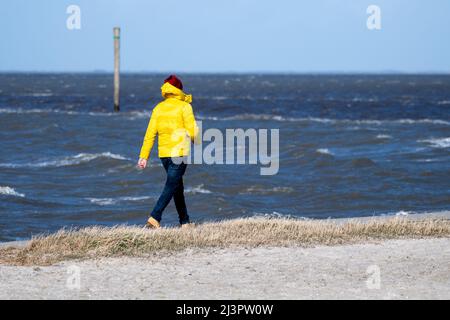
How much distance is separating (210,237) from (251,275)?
1.66 meters

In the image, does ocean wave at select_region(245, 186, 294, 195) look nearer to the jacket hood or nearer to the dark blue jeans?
the dark blue jeans

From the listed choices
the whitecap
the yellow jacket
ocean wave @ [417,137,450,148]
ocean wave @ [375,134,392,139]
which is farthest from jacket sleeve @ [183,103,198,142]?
the whitecap

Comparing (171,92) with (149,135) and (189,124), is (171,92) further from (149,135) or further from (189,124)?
(149,135)

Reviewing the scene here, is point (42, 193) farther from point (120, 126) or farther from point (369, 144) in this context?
point (120, 126)

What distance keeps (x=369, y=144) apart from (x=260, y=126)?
388 inches

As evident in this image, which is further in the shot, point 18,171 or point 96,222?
point 18,171

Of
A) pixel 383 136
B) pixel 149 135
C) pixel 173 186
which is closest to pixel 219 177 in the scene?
pixel 173 186

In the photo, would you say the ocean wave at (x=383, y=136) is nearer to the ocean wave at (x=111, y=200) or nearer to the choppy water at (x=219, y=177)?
the choppy water at (x=219, y=177)

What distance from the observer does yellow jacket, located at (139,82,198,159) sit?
35.3ft

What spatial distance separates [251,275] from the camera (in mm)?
8859

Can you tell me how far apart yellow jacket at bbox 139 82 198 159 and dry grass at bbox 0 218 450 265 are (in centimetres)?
97

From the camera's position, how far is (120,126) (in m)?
38.1
